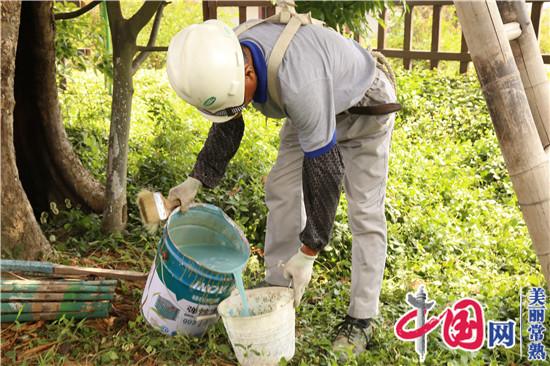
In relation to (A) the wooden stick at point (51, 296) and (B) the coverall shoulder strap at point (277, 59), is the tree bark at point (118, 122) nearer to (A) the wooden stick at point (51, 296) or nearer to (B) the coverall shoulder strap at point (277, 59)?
(A) the wooden stick at point (51, 296)

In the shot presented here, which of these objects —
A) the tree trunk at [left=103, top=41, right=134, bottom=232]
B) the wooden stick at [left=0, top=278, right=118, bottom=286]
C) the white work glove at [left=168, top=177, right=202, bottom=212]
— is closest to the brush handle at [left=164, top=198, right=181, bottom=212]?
the white work glove at [left=168, top=177, right=202, bottom=212]

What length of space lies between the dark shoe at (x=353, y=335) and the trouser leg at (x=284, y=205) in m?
0.42

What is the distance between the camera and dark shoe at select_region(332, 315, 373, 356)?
10.1 feet

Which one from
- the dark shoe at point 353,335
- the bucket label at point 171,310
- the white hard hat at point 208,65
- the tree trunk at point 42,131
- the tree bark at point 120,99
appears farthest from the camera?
the tree trunk at point 42,131

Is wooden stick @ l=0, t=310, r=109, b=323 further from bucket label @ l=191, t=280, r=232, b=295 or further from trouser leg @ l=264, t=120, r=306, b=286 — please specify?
trouser leg @ l=264, t=120, r=306, b=286

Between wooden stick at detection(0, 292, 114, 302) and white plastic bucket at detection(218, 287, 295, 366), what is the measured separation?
2.15 ft

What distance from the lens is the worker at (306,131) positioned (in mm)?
2477

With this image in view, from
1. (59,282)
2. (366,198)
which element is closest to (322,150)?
(366,198)

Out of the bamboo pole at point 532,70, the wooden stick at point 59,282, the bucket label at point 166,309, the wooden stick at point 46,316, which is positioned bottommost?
the wooden stick at point 46,316

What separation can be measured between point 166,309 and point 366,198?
1074 mm

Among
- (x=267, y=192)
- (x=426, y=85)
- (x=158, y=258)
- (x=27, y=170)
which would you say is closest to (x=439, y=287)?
(x=267, y=192)

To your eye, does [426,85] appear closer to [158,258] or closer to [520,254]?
[520,254]

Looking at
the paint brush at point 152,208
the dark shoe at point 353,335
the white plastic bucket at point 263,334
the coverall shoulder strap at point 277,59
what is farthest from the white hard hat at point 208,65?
the dark shoe at point 353,335

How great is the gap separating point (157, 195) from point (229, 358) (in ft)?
2.65
